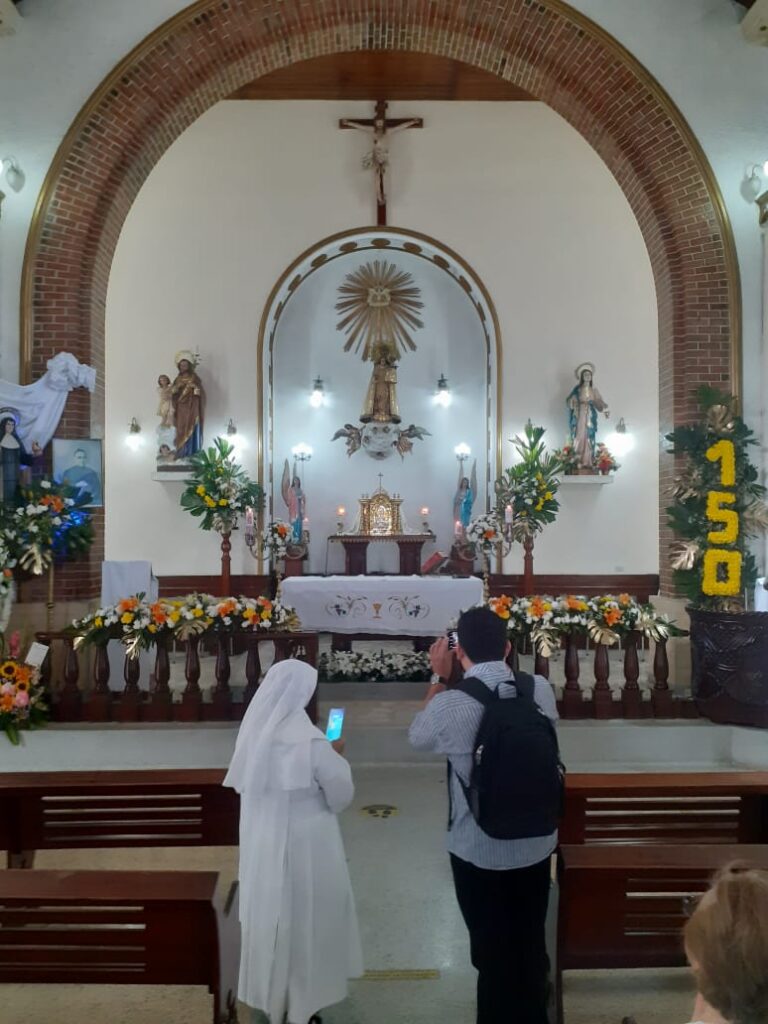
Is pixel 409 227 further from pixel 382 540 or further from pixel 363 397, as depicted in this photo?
pixel 382 540

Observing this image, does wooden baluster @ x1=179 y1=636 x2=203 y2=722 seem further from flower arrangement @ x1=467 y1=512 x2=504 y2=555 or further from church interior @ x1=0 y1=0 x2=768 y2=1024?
flower arrangement @ x1=467 y1=512 x2=504 y2=555

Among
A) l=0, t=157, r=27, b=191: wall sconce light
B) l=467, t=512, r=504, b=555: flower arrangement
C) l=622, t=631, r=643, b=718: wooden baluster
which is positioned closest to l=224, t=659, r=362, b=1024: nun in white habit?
l=622, t=631, r=643, b=718: wooden baluster

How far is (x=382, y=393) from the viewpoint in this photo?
13273 mm

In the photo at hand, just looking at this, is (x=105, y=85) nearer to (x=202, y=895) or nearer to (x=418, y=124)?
(x=418, y=124)

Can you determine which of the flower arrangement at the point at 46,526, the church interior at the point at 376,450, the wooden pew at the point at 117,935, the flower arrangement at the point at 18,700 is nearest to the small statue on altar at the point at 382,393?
the church interior at the point at 376,450

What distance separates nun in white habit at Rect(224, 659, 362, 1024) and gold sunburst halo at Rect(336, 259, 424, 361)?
10.8 meters

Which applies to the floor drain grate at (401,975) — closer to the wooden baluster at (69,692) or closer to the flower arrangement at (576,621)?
the flower arrangement at (576,621)

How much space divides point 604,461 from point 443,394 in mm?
2828

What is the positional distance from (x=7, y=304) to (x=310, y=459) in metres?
6.17

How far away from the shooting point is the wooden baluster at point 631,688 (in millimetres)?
7180

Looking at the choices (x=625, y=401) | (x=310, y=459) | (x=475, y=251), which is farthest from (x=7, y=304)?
(x=625, y=401)

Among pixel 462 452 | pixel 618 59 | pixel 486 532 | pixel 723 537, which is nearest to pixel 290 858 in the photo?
pixel 723 537

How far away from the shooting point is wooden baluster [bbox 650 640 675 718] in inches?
283

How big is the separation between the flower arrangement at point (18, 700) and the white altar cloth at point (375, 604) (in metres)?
3.08
